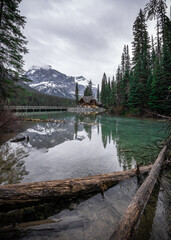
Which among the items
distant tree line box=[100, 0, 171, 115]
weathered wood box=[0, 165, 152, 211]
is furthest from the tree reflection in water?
distant tree line box=[100, 0, 171, 115]

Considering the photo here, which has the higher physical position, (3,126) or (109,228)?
→ (3,126)

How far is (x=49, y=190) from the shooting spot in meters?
2.85

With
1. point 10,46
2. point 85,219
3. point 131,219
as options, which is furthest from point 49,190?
point 10,46

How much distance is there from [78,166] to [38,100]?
10393 centimetres

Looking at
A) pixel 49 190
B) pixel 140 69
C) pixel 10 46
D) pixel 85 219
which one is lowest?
pixel 85 219

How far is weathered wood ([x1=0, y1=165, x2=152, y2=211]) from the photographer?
8.20 feet

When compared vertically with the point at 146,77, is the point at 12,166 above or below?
below

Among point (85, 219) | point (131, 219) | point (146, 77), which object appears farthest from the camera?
point (146, 77)

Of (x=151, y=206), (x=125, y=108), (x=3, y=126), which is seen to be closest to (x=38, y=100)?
(x=125, y=108)

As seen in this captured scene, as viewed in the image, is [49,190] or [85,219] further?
[49,190]

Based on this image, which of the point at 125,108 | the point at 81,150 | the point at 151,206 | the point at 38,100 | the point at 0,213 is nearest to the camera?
the point at 0,213

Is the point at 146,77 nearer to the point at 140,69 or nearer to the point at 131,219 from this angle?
the point at 140,69

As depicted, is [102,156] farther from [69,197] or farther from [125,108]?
[125,108]

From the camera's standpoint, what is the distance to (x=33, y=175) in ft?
→ 15.1
